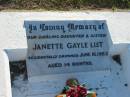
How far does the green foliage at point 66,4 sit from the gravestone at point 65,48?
551 millimetres

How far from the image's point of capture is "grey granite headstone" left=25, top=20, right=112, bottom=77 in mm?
4891

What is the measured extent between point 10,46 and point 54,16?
794 millimetres

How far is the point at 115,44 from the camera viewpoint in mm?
5172

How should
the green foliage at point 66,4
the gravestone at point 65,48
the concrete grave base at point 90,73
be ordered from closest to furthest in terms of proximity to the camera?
1. the concrete grave base at point 90,73
2. the gravestone at point 65,48
3. the green foliage at point 66,4

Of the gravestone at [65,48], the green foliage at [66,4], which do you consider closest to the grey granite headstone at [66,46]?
the gravestone at [65,48]

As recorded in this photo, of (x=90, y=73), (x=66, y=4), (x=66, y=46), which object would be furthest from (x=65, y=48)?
(x=66, y=4)

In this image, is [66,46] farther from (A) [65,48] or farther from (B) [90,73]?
(B) [90,73]

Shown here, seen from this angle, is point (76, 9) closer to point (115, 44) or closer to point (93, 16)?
point (93, 16)

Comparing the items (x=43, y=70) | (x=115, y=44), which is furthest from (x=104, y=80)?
(x=43, y=70)

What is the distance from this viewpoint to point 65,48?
5016 mm

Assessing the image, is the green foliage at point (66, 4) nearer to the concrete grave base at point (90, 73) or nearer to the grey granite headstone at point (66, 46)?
the concrete grave base at point (90, 73)

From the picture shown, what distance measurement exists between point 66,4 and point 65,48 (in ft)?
3.01

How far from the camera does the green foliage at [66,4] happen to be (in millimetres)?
5469

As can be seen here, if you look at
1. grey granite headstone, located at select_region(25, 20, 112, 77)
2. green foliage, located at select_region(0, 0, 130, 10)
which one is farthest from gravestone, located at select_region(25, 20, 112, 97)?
green foliage, located at select_region(0, 0, 130, 10)
